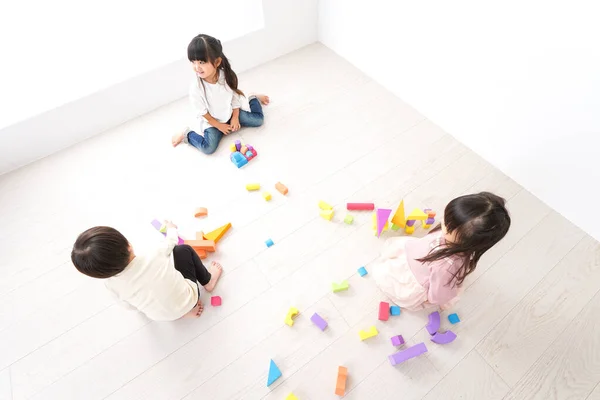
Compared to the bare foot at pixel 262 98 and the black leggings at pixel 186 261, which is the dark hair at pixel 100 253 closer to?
the black leggings at pixel 186 261

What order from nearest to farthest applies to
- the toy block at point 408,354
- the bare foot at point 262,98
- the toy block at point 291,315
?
the toy block at point 408,354 < the toy block at point 291,315 < the bare foot at point 262,98

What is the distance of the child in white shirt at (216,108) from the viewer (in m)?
2.29

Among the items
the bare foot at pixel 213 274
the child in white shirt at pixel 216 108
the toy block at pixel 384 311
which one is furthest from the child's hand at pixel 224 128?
the toy block at pixel 384 311

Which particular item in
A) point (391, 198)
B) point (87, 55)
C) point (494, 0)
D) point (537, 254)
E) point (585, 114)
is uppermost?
point (494, 0)

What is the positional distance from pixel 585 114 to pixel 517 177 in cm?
58

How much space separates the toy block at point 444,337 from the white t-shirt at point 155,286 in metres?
1.13

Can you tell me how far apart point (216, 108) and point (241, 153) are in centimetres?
33

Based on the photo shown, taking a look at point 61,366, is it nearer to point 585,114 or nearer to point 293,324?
point 293,324

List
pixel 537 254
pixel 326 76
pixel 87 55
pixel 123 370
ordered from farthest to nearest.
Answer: pixel 326 76 → pixel 87 55 → pixel 537 254 → pixel 123 370

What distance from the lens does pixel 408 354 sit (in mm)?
1716

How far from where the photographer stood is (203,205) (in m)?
2.25

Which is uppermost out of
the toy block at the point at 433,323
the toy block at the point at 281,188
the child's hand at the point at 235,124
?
the child's hand at the point at 235,124

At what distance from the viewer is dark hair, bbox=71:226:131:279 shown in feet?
4.38

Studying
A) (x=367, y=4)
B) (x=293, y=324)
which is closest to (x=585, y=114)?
(x=367, y=4)
